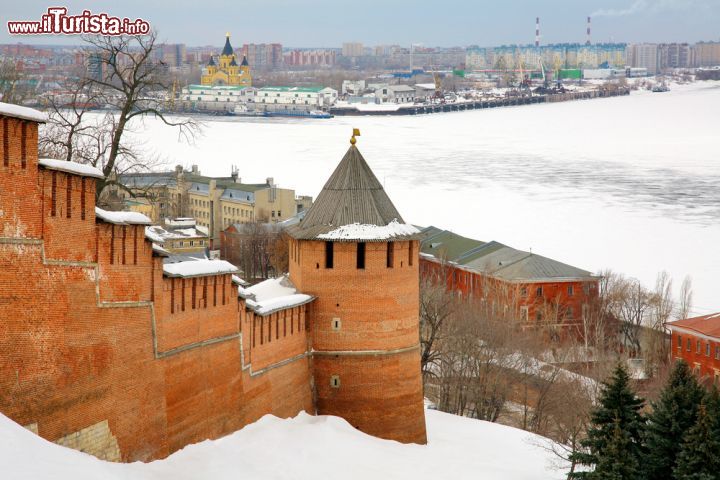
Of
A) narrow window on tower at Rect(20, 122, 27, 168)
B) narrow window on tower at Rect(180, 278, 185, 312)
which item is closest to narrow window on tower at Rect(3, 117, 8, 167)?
narrow window on tower at Rect(20, 122, 27, 168)

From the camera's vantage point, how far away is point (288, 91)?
563 ft

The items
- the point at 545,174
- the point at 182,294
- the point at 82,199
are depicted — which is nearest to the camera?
the point at 82,199

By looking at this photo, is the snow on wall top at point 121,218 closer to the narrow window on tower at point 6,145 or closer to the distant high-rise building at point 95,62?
the narrow window on tower at point 6,145

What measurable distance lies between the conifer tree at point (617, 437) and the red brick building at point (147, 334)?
12.5ft

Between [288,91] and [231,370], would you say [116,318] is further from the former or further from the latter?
[288,91]

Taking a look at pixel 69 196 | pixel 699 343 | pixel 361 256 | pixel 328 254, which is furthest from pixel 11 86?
pixel 699 343

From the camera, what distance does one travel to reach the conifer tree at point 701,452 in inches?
531

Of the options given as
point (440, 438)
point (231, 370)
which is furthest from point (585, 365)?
point (231, 370)

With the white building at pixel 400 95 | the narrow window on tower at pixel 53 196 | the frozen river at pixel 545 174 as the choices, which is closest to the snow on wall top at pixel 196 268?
the narrow window on tower at pixel 53 196

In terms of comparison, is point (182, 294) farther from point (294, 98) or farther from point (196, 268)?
point (294, 98)

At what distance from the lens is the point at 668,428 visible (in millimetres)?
14438

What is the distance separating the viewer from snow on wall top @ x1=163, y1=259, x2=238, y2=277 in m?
13.9

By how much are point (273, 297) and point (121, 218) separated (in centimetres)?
496

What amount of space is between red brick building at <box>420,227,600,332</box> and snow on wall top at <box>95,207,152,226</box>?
78.0ft
